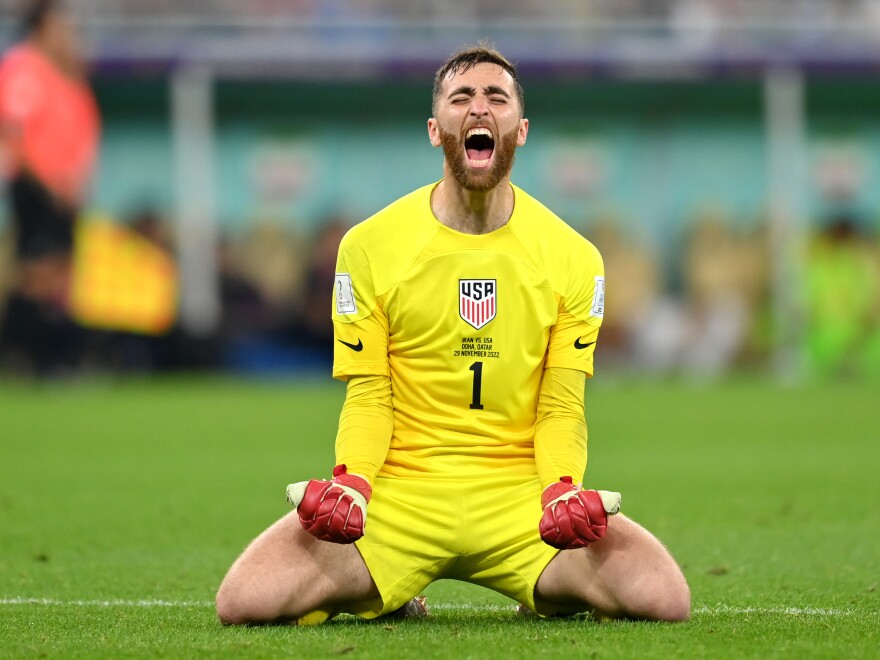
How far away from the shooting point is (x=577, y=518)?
4.88 metres

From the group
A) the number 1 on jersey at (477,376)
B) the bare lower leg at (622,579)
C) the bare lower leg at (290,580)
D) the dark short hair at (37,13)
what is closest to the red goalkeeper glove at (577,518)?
the bare lower leg at (622,579)

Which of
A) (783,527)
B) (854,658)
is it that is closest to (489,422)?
(854,658)

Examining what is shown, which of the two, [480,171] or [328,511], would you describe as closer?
[328,511]

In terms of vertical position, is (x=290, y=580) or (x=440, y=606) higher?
(x=290, y=580)

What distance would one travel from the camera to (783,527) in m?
8.34

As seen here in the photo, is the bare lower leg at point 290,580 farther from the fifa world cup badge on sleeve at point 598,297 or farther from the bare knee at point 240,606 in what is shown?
the fifa world cup badge on sleeve at point 598,297

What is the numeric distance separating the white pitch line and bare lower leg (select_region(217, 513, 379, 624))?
72 centimetres

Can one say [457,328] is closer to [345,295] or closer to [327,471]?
[345,295]

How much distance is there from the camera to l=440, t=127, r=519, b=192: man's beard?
17.1ft

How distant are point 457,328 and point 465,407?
0.88 feet

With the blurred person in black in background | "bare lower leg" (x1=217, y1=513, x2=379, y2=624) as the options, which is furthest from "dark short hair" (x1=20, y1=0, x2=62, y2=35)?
"bare lower leg" (x1=217, y1=513, x2=379, y2=624)

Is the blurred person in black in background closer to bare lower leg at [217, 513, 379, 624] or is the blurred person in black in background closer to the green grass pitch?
the green grass pitch

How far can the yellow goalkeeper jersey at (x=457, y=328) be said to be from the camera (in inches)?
210

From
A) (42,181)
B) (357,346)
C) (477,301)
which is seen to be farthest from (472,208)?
(42,181)
